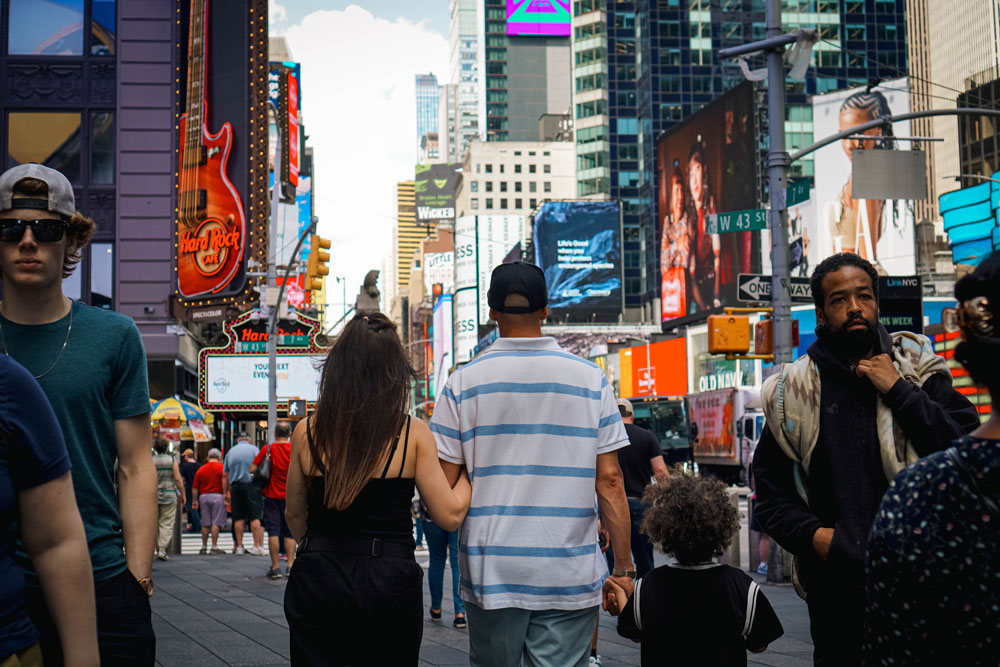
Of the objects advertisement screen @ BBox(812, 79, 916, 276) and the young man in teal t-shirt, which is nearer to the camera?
the young man in teal t-shirt

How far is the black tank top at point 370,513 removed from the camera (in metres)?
4.46

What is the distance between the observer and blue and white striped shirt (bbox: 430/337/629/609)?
4.76 metres

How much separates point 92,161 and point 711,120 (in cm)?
4693

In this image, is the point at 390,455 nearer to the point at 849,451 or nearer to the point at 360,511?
the point at 360,511

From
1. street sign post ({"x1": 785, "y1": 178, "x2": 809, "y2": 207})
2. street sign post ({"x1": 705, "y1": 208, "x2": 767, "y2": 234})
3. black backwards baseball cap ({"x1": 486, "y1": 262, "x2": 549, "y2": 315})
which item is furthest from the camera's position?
street sign post ({"x1": 705, "y1": 208, "x2": 767, "y2": 234})

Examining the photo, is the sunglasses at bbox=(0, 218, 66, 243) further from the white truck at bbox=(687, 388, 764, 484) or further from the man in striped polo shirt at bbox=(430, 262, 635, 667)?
the white truck at bbox=(687, 388, 764, 484)

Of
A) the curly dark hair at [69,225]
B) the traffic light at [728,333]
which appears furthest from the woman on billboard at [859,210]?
the curly dark hair at [69,225]

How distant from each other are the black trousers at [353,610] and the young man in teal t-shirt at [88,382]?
85cm

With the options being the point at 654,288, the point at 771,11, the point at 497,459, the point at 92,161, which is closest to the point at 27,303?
the point at 497,459

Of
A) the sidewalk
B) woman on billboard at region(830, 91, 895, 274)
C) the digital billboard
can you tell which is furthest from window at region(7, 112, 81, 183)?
the digital billboard

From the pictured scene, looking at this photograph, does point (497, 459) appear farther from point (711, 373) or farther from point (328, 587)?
point (711, 373)

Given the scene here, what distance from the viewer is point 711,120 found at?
241 feet

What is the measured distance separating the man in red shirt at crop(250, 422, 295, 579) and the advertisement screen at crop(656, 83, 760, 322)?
54.6 meters

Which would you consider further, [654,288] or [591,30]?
[591,30]
